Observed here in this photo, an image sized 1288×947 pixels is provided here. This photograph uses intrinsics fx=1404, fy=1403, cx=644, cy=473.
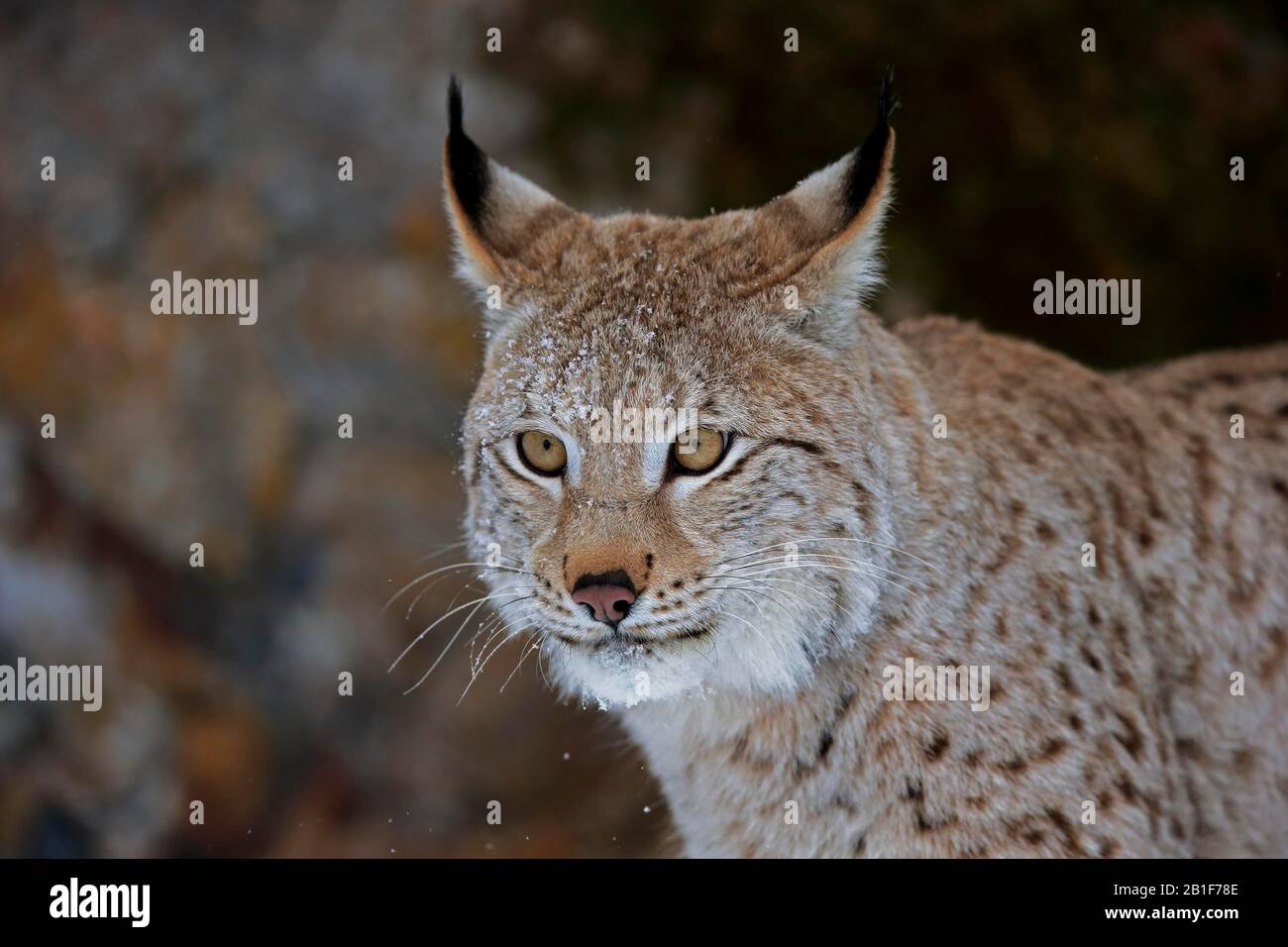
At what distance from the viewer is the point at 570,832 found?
7098 mm

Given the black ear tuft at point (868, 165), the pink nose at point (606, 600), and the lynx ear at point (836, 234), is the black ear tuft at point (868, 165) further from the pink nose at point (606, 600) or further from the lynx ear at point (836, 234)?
the pink nose at point (606, 600)

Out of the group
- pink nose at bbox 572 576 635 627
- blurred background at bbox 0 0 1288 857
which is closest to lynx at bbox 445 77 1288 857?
pink nose at bbox 572 576 635 627

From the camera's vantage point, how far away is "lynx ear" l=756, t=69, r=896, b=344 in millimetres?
3055

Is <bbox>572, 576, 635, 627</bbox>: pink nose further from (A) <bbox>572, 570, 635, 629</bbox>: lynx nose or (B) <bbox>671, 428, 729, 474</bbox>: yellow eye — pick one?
(B) <bbox>671, 428, 729, 474</bbox>: yellow eye

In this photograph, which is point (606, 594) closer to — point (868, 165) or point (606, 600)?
point (606, 600)

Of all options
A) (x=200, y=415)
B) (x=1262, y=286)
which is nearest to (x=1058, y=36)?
(x=1262, y=286)

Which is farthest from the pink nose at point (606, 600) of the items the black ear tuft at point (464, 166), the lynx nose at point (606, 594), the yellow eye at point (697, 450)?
the black ear tuft at point (464, 166)

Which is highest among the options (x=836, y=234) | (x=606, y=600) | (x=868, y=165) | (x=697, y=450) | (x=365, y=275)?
(x=365, y=275)

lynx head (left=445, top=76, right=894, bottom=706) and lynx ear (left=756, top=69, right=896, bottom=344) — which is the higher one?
lynx ear (left=756, top=69, right=896, bottom=344)

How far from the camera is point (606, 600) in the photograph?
113 inches

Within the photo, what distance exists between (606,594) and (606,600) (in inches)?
0.5

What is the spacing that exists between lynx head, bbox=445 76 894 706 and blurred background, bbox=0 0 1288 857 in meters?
3.71

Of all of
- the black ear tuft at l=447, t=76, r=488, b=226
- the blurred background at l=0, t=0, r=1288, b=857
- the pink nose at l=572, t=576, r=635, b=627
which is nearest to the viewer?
the pink nose at l=572, t=576, r=635, b=627

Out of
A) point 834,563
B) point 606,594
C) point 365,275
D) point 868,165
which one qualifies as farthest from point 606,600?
point 365,275
